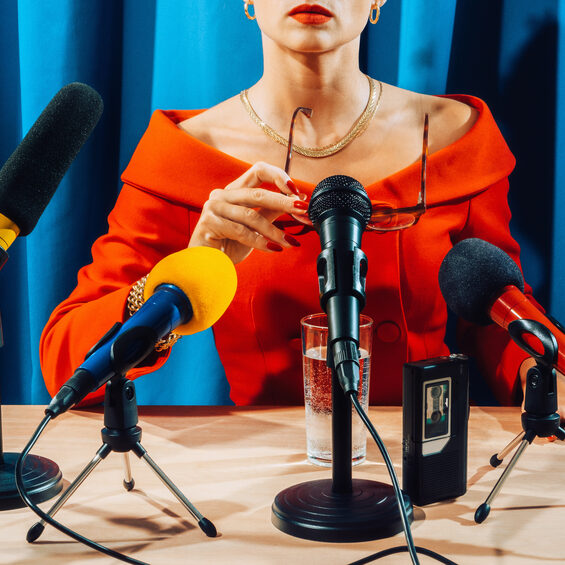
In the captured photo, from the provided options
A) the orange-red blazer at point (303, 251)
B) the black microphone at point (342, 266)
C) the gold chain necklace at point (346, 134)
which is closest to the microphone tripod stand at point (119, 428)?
the black microphone at point (342, 266)

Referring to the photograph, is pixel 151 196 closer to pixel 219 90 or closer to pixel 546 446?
pixel 219 90

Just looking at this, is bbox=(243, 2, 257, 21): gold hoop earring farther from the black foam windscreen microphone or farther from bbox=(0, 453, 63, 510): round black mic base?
bbox=(0, 453, 63, 510): round black mic base

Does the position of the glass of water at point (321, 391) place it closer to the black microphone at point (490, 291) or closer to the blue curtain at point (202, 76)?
the black microphone at point (490, 291)

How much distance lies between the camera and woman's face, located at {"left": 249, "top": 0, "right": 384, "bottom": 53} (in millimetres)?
1235

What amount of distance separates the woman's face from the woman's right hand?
0.30 m

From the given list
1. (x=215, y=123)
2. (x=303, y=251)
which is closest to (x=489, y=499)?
(x=303, y=251)

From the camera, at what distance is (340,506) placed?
673 mm

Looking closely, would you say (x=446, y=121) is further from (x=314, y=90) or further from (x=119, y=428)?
(x=119, y=428)

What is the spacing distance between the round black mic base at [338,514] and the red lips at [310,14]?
0.81 m

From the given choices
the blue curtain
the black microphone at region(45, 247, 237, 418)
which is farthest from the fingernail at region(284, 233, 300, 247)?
the blue curtain

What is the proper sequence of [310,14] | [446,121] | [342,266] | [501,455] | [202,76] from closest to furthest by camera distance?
1. [342,266]
2. [501,455]
3. [310,14]
4. [446,121]
5. [202,76]

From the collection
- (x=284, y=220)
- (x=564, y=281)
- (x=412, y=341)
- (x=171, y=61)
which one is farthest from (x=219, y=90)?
(x=564, y=281)

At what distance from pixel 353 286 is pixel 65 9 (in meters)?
1.09

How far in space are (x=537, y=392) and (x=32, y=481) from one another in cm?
49
